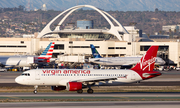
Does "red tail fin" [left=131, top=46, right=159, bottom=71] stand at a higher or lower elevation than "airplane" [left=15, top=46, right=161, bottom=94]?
higher

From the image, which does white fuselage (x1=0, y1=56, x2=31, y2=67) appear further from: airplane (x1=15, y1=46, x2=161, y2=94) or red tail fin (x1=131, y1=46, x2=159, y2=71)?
red tail fin (x1=131, y1=46, x2=159, y2=71)

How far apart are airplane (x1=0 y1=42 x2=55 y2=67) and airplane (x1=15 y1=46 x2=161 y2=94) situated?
64.9 m

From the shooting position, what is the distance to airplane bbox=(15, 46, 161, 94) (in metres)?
48.4

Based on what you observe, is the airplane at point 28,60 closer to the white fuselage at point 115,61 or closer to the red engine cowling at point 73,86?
the white fuselage at point 115,61

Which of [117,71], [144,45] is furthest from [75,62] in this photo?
[117,71]

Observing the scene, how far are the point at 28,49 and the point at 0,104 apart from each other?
123 meters

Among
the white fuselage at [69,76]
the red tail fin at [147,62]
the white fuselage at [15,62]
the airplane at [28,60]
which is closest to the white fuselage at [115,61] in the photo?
the airplane at [28,60]

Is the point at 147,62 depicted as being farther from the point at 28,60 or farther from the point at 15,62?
the point at 15,62

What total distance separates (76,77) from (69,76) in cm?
114

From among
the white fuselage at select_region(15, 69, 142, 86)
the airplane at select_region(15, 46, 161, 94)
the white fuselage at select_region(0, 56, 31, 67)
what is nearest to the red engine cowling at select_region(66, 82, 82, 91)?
the airplane at select_region(15, 46, 161, 94)

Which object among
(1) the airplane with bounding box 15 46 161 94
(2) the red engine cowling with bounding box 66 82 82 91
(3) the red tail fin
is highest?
(3) the red tail fin

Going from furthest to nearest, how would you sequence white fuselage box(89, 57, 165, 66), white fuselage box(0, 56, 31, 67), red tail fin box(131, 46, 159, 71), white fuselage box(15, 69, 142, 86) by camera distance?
white fuselage box(89, 57, 165, 66), white fuselage box(0, 56, 31, 67), red tail fin box(131, 46, 159, 71), white fuselage box(15, 69, 142, 86)

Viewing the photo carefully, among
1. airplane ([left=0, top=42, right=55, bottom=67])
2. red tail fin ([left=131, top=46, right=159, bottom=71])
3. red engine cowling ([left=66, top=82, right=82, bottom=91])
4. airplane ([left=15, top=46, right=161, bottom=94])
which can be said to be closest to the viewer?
red engine cowling ([left=66, top=82, right=82, bottom=91])

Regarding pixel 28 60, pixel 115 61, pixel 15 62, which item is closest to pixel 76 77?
pixel 28 60
